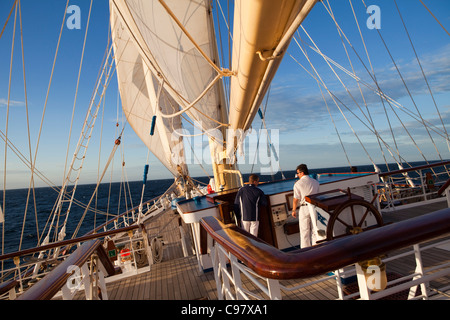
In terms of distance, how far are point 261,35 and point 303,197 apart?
234 cm

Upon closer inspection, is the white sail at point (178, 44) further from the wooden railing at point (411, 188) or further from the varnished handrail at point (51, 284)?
the wooden railing at point (411, 188)

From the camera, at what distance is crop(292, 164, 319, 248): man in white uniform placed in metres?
3.55

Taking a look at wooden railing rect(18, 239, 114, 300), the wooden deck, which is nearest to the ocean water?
the wooden deck

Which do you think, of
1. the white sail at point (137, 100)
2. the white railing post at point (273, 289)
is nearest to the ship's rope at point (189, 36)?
the white railing post at point (273, 289)

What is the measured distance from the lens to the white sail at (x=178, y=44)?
15.2 ft

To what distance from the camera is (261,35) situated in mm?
1956

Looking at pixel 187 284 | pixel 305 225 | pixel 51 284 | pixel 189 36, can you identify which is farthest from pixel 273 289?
pixel 187 284

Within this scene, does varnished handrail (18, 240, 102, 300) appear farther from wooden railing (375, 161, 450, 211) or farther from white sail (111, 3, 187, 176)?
white sail (111, 3, 187, 176)

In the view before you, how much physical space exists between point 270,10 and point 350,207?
228 centimetres

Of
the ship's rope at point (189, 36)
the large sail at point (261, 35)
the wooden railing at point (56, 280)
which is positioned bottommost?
the wooden railing at point (56, 280)

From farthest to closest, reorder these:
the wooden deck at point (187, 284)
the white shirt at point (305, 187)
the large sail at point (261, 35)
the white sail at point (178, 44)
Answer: the white sail at point (178, 44), the white shirt at point (305, 187), the wooden deck at point (187, 284), the large sail at point (261, 35)

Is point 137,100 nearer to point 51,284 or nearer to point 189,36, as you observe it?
point 189,36

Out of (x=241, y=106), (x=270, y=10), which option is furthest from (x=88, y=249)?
(x=241, y=106)

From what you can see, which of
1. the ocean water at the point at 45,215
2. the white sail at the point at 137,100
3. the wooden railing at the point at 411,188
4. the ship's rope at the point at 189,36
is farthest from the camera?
the ocean water at the point at 45,215
